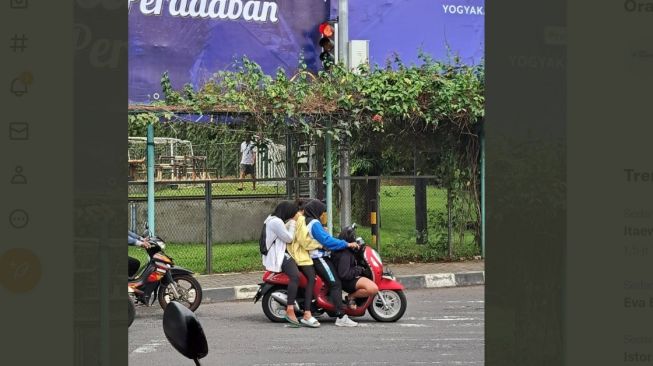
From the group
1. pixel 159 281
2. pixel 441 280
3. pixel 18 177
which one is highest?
pixel 18 177

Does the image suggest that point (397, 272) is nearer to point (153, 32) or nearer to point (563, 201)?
point (153, 32)

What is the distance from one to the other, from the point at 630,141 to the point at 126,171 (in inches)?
51.1

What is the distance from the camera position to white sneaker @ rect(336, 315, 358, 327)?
10406 millimetres

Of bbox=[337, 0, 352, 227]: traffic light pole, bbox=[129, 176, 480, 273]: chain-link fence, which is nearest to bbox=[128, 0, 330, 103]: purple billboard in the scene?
bbox=[337, 0, 352, 227]: traffic light pole

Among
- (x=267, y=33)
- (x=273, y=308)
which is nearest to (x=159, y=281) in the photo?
(x=273, y=308)

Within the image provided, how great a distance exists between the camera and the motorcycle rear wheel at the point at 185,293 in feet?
36.1

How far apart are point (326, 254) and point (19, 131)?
26.9 ft

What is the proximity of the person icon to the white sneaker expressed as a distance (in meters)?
8.19

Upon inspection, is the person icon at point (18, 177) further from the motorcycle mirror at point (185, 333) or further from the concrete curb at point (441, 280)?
the concrete curb at point (441, 280)

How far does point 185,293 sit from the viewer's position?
1114 cm

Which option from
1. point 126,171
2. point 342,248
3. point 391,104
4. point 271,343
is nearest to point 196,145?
point 391,104

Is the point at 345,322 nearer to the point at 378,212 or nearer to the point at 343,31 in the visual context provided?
the point at 378,212

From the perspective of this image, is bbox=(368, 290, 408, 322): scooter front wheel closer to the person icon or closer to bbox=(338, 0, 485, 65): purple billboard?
bbox=(338, 0, 485, 65): purple billboard

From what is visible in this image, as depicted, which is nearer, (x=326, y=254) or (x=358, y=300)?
(x=326, y=254)
